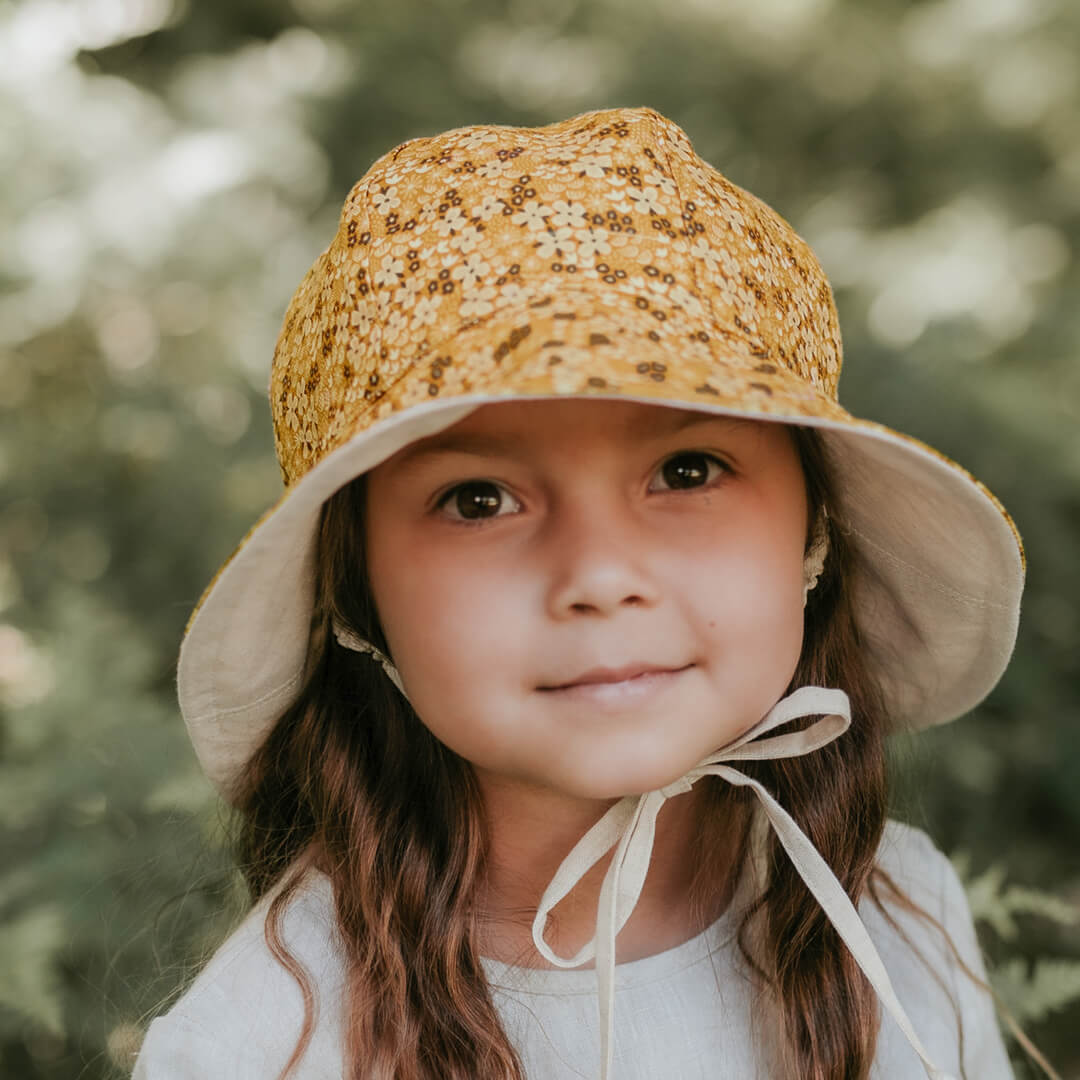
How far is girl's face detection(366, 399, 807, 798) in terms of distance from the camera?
3.79 ft

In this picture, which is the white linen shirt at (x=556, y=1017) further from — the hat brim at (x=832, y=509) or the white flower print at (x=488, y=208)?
the white flower print at (x=488, y=208)

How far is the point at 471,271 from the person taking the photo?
1.15 metres

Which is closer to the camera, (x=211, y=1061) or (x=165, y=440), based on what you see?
(x=211, y=1061)

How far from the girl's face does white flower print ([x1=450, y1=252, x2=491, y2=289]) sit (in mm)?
127

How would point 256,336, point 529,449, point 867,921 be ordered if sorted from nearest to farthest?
point 529,449
point 867,921
point 256,336

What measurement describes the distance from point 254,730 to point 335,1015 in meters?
0.36

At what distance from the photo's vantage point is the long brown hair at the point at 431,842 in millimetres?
1361

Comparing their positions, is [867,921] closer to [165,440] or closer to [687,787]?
[687,787]

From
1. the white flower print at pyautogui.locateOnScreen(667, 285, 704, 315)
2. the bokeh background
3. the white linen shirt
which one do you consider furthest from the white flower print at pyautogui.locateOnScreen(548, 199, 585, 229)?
the bokeh background

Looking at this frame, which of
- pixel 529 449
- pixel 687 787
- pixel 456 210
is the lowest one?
pixel 687 787

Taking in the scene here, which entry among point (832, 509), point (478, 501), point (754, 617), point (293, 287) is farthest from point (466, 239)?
point (293, 287)

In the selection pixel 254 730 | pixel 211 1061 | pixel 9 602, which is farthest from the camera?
pixel 9 602

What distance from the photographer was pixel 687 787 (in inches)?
53.2

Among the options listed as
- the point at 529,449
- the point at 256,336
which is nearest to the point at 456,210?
the point at 529,449
